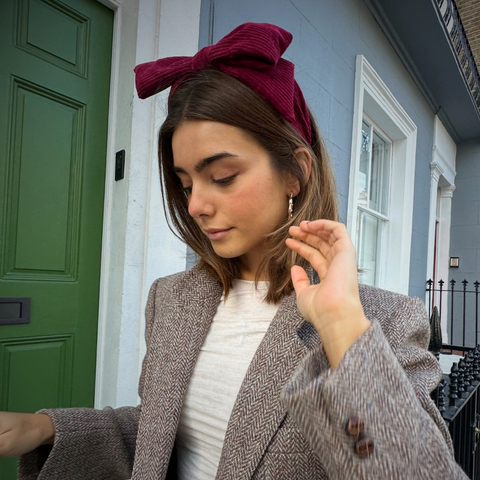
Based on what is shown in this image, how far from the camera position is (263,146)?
97 cm

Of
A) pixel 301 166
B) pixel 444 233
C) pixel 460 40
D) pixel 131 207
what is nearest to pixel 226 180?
pixel 301 166

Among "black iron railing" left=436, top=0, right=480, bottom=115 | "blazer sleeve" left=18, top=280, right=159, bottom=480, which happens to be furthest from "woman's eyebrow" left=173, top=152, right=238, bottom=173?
"black iron railing" left=436, top=0, right=480, bottom=115

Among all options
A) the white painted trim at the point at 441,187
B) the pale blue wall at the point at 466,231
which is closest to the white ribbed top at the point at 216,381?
the white painted trim at the point at 441,187

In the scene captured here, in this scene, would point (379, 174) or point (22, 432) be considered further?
point (379, 174)

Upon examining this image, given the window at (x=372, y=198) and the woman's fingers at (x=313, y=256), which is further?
the window at (x=372, y=198)

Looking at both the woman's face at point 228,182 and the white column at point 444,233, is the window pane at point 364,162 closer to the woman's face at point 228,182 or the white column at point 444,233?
the woman's face at point 228,182

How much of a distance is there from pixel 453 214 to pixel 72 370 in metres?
7.69

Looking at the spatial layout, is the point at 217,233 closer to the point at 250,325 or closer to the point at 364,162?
the point at 250,325

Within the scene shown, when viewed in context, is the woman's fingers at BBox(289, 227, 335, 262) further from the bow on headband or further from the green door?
the green door

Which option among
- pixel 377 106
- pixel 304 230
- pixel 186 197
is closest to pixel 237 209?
pixel 304 230

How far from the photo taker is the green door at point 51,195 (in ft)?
5.07

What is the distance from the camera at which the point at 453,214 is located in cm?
747

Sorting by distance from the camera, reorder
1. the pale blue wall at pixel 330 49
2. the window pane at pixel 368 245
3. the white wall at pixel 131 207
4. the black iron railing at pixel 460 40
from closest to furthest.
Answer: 1. the white wall at pixel 131 207
2. the pale blue wall at pixel 330 49
3. the window pane at pixel 368 245
4. the black iron railing at pixel 460 40

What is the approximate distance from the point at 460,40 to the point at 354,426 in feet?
22.5
